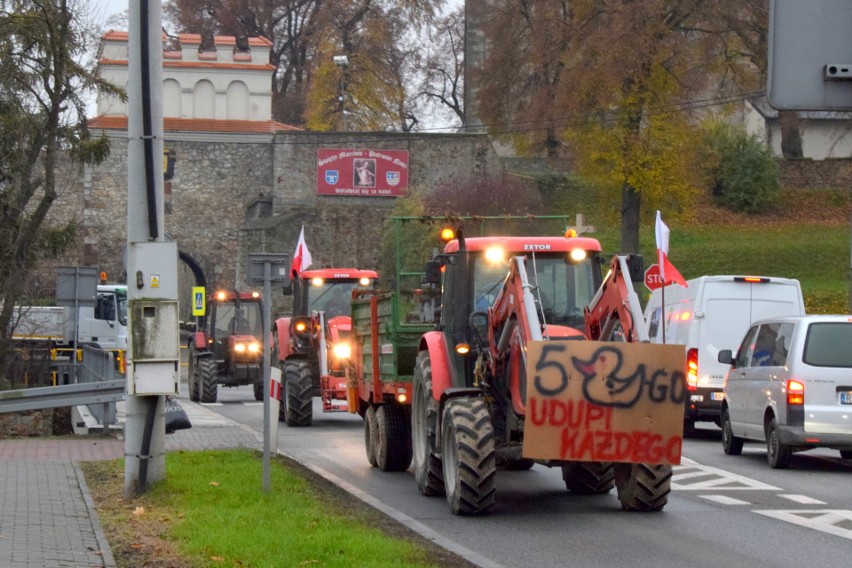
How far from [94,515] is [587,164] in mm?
34915

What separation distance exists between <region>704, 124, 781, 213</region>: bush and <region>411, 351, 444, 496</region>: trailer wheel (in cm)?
4521

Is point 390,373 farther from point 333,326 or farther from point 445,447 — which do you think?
point 333,326

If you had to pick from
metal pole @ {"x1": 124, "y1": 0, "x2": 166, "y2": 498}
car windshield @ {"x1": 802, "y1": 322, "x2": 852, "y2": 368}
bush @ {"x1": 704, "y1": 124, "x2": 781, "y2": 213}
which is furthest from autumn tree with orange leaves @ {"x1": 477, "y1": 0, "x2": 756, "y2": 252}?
metal pole @ {"x1": 124, "y1": 0, "x2": 166, "y2": 498}

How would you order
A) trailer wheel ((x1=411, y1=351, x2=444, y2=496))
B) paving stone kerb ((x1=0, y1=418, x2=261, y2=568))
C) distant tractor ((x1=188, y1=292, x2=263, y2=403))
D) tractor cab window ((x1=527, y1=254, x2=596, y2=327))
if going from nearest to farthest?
paving stone kerb ((x1=0, y1=418, x2=261, y2=568)), trailer wheel ((x1=411, y1=351, x2=444, y2=496)), tractor cab window ((x1=527, y1=254, x2=596, y2=327)), distant tractor ((x1=188, y1=292, x2=263, y2=403))

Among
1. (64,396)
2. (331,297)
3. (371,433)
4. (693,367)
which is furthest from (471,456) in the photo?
(331,297)

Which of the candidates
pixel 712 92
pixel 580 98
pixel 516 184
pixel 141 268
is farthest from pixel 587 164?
pixel 141 268

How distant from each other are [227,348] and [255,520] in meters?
22.1

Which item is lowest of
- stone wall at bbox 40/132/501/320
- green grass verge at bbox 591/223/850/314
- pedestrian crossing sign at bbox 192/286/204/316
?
pedestrian crossing sign at bbox 192/286/204/316

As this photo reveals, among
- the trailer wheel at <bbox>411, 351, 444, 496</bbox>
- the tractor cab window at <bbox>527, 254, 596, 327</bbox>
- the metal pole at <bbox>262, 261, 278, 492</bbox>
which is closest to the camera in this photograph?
the metal pole at <bbox>262, 261, 278, 492</bbox>

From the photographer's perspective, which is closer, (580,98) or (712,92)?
(580,98)

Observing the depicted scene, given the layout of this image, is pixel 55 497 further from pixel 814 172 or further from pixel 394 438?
pixel 814 172

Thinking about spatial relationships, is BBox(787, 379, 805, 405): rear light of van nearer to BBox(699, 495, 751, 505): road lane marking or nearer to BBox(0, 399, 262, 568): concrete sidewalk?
BBox(699, 495, 751, 505): road lane marking

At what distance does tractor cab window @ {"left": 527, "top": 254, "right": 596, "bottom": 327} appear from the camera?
44.3 ft

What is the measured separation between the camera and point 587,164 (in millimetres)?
45000
